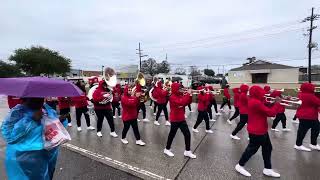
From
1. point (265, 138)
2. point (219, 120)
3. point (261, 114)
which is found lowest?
point (219, 120)

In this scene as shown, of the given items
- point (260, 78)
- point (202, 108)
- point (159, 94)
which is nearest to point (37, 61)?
point (260, 78)

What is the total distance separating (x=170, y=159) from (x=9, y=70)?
5653 centimetres

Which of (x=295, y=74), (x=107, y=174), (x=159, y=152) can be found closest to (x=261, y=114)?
(x=159, y=152)

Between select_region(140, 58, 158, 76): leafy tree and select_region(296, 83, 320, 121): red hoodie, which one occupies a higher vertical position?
select_region(140, 58, 158, 76): leafy tree

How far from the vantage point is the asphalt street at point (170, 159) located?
16.4ft

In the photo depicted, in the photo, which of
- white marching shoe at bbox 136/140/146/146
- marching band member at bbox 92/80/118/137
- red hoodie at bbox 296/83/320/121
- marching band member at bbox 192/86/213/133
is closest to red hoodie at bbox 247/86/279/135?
red hoodie at bbox 296/83/320/121

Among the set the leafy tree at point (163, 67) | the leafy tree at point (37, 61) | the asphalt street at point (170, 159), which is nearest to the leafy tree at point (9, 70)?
the leafy tree at point (37, 61)

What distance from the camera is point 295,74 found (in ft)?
136

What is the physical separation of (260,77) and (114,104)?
128 ft

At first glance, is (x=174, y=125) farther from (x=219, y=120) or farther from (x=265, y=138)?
(x=219, y=120)

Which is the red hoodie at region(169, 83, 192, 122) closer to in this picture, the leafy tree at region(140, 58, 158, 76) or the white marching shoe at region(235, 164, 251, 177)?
the white marching shoe at region(235, 164, 251, 177)

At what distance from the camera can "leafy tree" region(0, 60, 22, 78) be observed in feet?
172

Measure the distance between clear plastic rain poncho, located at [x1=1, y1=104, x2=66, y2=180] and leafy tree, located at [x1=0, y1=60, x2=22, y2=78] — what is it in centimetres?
5450

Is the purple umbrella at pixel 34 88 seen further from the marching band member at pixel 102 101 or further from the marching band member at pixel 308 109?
the marching band member at pixel 308 109
